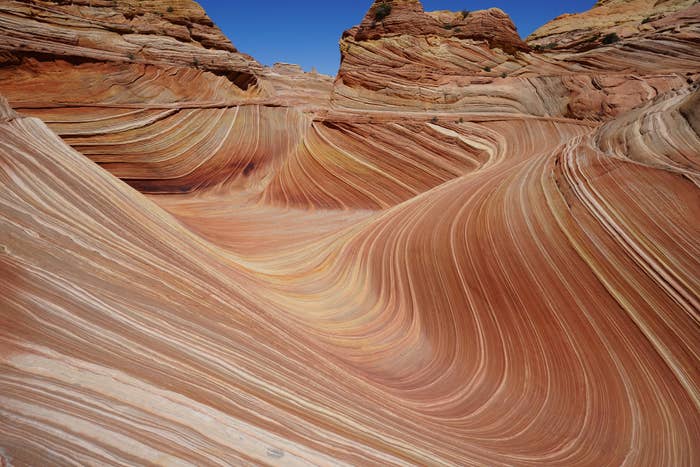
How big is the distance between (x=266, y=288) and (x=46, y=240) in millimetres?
1933

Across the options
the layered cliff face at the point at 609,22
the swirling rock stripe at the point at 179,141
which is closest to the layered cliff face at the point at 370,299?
the swirling rock stripe at the point at 179,141

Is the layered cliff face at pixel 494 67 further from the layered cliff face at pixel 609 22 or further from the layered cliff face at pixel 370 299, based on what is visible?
the layered cliff face at pixel 370 299

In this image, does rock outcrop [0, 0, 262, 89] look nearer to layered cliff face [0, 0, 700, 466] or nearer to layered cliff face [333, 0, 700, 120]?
layered cliff face [0, 0, 700, 466]

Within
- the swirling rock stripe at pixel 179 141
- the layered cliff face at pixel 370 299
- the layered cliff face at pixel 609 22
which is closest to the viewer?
the layered cliff face at pixel 370 299

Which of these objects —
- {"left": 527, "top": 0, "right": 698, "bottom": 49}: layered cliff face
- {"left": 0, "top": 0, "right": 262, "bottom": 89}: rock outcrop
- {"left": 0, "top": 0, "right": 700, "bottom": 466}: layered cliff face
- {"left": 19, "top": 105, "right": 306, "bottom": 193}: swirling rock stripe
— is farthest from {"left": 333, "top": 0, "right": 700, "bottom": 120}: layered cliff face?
{"left": 0, "top": 0, "right": 262, "bottom": 89}: rock outcrop

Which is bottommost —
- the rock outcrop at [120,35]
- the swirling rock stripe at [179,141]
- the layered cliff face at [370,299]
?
the layered cliff face at [370,299]

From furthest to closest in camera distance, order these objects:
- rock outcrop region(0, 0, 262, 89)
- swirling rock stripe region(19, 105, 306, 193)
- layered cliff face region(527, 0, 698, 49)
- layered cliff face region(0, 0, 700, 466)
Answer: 1. layered cliff face region(527, 0, 698, 49)
2. rock outcrop region(0, 0, 262, 89)
3. swirling rock stripe region(19, 105, 306, 193)
4. layered cliff face region(0, 0, 700, 466)

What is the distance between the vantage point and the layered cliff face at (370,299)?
1.42m

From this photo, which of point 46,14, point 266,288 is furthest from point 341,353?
point 46,14

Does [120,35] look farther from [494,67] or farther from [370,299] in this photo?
[494,67]

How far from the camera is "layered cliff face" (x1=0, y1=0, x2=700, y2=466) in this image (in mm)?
1415

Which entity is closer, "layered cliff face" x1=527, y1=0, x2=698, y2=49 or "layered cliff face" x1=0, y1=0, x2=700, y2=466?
"layered cliff face" x1=0, y1=0, x2=700, y2=466

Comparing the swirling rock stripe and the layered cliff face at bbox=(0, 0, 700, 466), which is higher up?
the swirling rock stripe

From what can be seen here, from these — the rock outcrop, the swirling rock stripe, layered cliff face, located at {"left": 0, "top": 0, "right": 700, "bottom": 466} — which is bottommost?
layered cliff face, located at {"left": 0, "top": 0, "right": 700, "bottom": 466}
